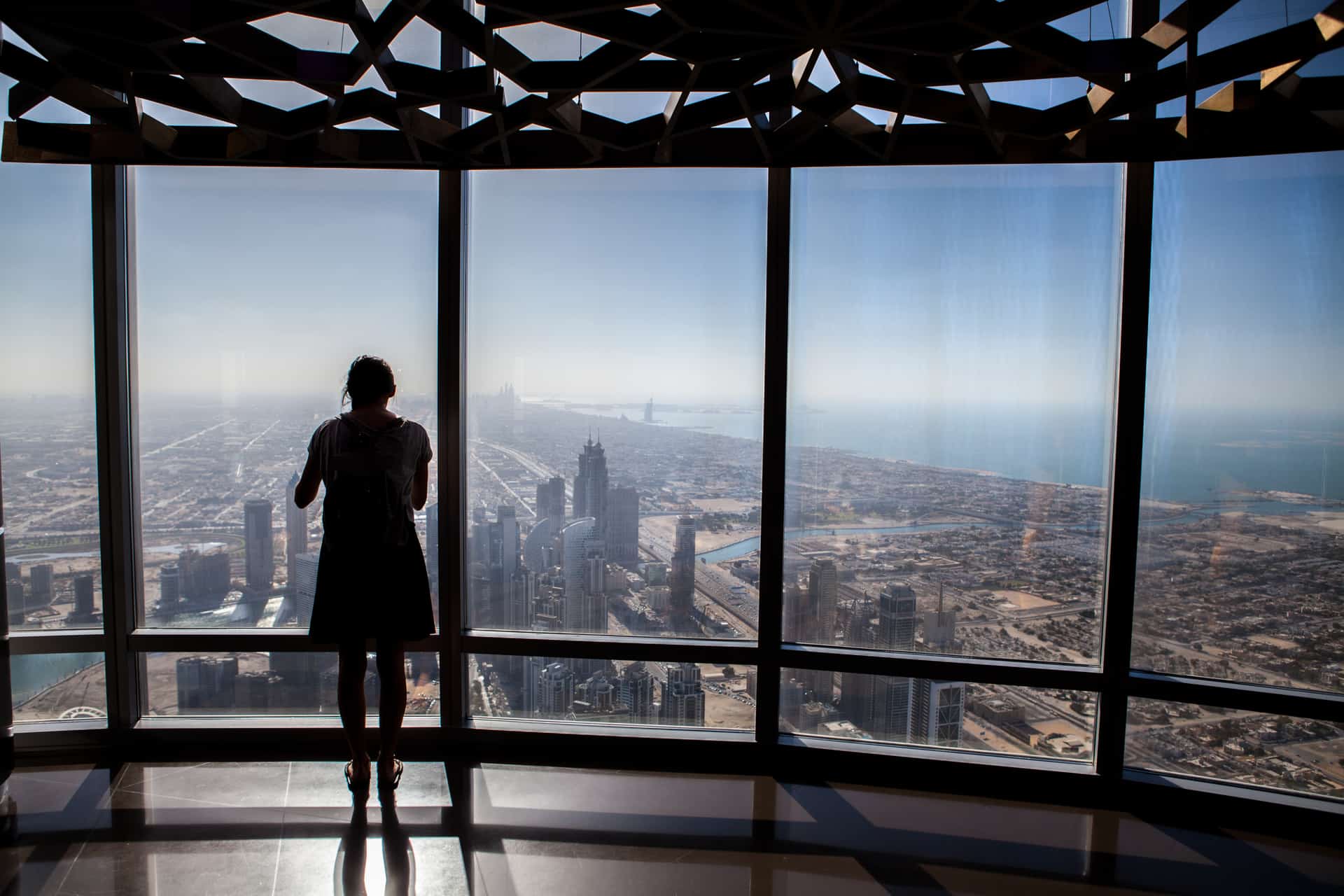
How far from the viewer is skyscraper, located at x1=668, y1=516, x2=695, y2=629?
3.50 meters

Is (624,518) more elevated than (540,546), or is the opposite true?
(624,518)

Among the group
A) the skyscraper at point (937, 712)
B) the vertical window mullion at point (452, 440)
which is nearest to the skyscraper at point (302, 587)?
the vertical window mullion at point (452, 440)

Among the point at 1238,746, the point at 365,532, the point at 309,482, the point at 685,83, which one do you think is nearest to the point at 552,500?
the point at 365,532

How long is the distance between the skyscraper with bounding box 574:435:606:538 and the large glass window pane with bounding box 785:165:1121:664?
0.69 m

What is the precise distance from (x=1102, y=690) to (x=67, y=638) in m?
4.72

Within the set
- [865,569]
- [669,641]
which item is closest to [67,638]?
[669,641]

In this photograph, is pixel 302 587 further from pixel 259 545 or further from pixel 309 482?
pixel 309 482

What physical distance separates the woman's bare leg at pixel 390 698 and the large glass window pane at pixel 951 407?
1539 millimetres

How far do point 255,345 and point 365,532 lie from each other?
129 cm

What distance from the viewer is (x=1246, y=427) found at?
3.09m

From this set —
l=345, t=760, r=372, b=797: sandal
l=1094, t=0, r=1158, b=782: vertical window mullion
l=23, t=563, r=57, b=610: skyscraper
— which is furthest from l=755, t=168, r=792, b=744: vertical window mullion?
l=23, t=563, r=57, b=610: skyscraper

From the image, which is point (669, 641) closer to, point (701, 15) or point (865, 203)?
point (865, 203)

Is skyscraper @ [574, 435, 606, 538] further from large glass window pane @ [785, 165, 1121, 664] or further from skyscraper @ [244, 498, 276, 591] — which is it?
skyscraper @ [244, 498, 276, 591]

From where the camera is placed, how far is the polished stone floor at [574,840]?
8.30ft
